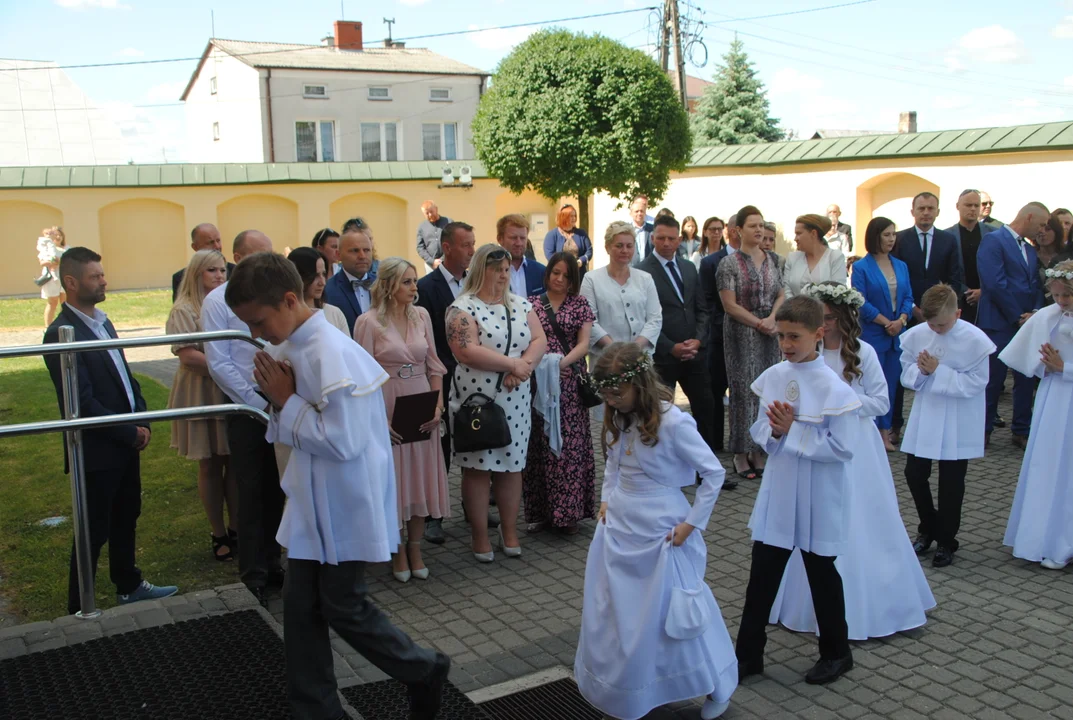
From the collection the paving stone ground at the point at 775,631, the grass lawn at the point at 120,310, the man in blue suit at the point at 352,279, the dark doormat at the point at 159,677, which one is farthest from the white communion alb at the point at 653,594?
the grass lawn at the point at 120,310

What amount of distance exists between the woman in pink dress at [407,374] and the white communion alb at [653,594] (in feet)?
5.81

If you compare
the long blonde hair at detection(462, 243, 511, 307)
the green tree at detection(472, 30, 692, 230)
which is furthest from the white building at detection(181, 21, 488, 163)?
the long blonde hair at detection(462, 243, 511, 307)

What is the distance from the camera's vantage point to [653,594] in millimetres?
3822

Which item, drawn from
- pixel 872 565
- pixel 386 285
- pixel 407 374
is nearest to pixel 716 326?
pixel 407 374

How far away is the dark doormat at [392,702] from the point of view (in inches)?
149

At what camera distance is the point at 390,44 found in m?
46.3

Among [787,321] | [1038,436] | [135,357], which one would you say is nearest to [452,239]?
[787,321]

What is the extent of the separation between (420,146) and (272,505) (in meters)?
40.2

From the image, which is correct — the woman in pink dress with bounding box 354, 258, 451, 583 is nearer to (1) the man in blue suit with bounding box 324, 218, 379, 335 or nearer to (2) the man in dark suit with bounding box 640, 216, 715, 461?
(1) the man in blue suit with bounding box 324, 218, 379, 335

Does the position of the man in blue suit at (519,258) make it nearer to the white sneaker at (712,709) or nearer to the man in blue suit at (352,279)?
the man in blue suit at (352,279)

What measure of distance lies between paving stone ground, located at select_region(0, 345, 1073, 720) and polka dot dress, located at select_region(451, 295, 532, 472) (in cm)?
66

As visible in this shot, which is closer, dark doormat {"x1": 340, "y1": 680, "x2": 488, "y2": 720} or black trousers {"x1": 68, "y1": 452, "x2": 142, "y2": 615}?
dark doormat {"x1": 340, "y1": 680, "x2": 488, "y2": 720}

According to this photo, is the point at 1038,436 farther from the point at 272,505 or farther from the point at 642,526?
the point at 272,505

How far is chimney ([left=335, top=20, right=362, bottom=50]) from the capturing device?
1721 inches
